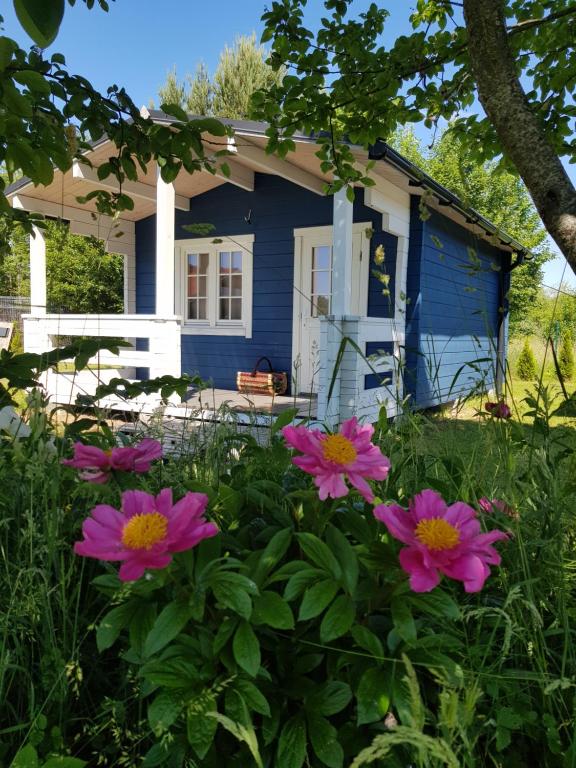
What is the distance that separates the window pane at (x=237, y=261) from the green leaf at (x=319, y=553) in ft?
24.0

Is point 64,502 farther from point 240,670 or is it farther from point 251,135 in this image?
point 251,135

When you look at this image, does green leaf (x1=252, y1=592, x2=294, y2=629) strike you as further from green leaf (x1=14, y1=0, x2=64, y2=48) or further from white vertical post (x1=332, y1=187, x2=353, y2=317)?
white vertical post (x1=332, y1=187, x2=353, y2=317)

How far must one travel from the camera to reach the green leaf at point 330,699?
648 millimetres

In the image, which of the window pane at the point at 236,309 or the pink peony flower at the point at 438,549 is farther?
the window pane at the point at 236,309

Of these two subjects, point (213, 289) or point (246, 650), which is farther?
point (213, 289)

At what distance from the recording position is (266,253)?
745 centimetres

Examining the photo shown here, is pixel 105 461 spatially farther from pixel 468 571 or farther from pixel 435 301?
pixel 435 301

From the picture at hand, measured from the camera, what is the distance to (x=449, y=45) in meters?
3.32

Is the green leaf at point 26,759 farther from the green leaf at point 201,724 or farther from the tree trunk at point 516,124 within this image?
the tree trunk at point 516,124

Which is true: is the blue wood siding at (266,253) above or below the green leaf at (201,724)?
above

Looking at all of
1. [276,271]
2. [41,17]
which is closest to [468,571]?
[41,17]

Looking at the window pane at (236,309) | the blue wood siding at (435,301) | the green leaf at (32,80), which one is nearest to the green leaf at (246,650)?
the green leaf at (32,80)

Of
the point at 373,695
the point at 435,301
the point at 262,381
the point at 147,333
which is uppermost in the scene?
the point at 435,301

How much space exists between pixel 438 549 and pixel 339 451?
19cm
